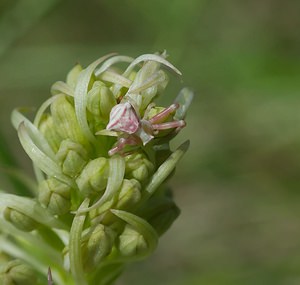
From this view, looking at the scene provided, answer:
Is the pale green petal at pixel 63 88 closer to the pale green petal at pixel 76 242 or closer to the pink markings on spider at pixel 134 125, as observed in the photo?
the pink markings on spider at pixel 134 125

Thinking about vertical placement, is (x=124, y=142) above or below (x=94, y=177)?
above

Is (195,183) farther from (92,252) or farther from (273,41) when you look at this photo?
(92,252)

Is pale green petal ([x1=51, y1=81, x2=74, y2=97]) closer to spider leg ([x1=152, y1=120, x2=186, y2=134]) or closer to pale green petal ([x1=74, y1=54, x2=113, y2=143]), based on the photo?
pale green petal ([x1=74, y1=54, x2=113, y2=143])

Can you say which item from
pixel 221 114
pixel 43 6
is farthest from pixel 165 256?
pixel 43 6

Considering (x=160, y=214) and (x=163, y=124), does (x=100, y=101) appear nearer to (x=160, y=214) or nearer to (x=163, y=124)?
(x=163, y=124)

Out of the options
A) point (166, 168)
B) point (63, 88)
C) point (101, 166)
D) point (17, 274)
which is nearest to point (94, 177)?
point (101, 166)

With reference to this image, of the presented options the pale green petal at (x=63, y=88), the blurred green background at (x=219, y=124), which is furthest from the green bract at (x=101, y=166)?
the blurred green background at (x=219, y=124)
